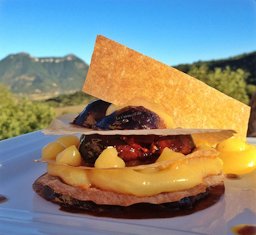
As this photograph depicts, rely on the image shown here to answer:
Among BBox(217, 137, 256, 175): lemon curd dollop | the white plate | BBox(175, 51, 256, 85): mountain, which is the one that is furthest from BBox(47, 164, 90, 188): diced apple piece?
BBox(175, 51, 256, 85): mountain

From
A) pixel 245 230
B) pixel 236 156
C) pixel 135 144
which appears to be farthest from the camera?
pixel 236 156

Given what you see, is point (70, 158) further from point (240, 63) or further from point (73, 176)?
point (240, 63)

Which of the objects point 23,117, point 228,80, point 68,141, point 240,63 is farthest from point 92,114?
point 240,63

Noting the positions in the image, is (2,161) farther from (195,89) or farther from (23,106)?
(23,106)

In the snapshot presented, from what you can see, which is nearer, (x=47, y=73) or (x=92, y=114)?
(x=92, y=114)

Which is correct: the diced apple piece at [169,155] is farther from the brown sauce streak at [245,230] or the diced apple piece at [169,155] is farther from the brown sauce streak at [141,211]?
the brown sauce streak at [245,230]

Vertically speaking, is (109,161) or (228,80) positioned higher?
(228,80)
